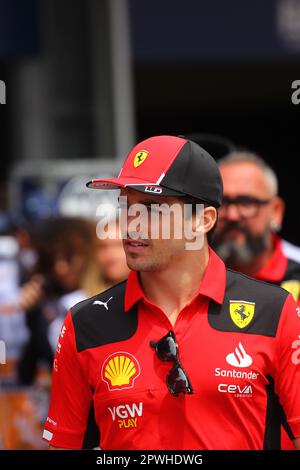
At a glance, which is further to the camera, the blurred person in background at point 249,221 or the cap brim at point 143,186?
the blurred person in background at point 249,221

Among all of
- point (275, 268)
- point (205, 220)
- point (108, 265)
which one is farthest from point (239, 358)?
point (108, 265)

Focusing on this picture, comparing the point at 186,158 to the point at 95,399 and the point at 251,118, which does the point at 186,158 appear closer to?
the point at 95,399

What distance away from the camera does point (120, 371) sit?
137 inches

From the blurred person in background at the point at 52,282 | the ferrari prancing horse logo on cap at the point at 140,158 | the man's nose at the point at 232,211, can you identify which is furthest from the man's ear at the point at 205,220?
the blurred person in background at the point at 52,282

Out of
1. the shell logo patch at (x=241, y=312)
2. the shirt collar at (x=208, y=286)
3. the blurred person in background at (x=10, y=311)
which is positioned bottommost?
the blurred person in background at (x=10, y=311)

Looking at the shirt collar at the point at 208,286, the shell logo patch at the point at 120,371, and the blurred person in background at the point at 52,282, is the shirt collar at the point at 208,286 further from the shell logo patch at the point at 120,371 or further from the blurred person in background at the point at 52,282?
the blurred person in background at the point at 52,282

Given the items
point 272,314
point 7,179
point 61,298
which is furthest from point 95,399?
point 7,179

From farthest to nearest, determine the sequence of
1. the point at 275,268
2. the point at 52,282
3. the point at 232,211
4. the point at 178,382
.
Result: the point at 52,282, the point at 232,211, the point at 275,268, the point at 178,382

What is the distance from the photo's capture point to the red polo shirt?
343 cm

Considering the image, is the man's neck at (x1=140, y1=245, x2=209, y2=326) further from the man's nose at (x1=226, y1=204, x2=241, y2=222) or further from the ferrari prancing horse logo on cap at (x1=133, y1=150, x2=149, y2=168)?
the man's nose at (x1=226, y1=204, x2=241, y2=222)

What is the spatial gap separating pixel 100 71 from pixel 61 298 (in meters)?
4.29

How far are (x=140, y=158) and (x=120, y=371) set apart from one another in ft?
2.05

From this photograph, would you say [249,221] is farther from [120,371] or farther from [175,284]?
[120,371]

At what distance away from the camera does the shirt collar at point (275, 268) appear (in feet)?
16.7
